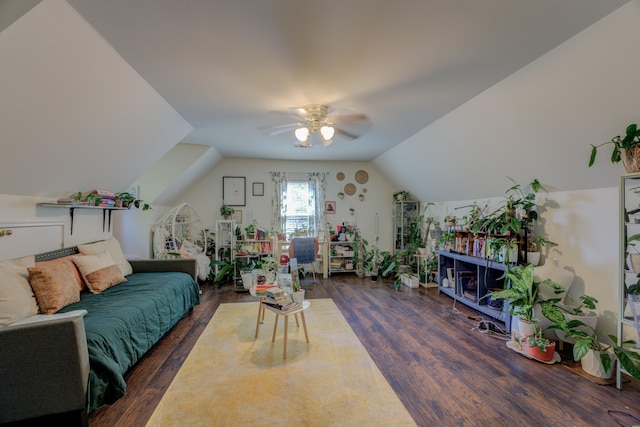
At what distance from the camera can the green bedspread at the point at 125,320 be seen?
1742mm

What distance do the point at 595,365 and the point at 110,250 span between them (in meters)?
4.94

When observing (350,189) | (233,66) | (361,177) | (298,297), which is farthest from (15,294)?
(361,177)

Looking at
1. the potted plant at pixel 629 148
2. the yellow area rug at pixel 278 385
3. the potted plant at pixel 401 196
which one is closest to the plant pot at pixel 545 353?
the yellow area rug at pixel 278 385

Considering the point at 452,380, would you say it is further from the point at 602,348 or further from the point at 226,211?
the point at 226,211

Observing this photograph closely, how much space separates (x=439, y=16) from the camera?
1656mm

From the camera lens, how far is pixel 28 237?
249 centimetres

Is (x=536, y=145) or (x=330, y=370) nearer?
(x=330, y=370)

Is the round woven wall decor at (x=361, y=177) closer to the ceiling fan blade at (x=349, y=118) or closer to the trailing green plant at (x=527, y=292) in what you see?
the ceiling fan blade at (x=349, y=118)

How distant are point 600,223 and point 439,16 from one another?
2.42m

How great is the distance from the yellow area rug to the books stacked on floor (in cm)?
43

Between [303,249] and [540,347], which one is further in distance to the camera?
[303,249]

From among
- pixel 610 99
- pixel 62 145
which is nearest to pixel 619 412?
pixel 610 99

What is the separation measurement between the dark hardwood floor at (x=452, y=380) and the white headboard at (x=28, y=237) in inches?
56.4

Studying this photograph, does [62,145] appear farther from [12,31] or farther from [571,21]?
[571,21]
